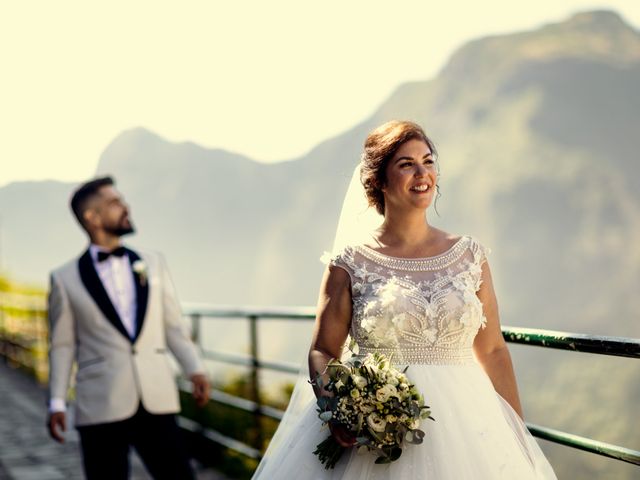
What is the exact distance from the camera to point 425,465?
291cm

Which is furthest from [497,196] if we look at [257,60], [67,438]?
[67,438]

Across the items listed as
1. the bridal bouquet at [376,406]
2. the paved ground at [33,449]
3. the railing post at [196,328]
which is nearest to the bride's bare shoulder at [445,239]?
the bridal bouquet at [376,406]

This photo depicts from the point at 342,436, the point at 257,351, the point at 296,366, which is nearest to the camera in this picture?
the point at 342,436

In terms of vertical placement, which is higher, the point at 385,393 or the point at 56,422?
the point at 385,393

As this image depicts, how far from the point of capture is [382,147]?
3271 mm

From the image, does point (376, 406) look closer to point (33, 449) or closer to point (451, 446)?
point (451, 446)

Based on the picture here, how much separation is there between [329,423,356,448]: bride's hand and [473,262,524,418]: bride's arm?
1.97 feet

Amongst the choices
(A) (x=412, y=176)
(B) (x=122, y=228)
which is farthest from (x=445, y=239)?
(B) (x=122, y=228)

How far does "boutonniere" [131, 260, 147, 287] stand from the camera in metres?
4.74

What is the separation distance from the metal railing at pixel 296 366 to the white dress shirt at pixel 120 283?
91cm

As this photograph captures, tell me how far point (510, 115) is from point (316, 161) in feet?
121

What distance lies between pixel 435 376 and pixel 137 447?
80.9 inches

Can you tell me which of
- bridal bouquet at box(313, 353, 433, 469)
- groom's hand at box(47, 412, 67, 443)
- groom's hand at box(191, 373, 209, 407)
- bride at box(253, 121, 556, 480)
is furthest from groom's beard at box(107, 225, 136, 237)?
bridal bouquet at box(313, 353, 433, 469)

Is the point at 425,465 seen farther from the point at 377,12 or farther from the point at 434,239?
the point at 377,12
